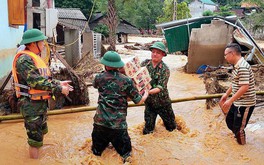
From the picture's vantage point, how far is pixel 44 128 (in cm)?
424

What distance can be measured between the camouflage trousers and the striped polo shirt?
1.10 metres

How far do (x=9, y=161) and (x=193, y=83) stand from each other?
8.49 meters

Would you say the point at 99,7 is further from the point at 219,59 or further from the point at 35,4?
the point at 219,59

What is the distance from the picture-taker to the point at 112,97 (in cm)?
371

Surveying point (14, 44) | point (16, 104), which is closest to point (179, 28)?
point (14, 44)

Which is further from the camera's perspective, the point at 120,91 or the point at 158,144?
the point at 158,144

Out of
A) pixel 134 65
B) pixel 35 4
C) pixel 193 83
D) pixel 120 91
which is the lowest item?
pixel 193 83

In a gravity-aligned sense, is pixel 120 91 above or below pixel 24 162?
above

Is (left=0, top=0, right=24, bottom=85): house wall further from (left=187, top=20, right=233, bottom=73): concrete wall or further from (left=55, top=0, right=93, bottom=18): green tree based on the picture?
(left=55, top=0, right=93, bottom=18): green tree

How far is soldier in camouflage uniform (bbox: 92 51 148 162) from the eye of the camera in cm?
368

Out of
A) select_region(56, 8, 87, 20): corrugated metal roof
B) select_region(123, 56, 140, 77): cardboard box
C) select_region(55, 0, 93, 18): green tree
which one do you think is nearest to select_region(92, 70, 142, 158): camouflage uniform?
select_region(123, 56, 140, 77): cardboard box

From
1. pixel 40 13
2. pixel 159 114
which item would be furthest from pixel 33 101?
pixel 40 13

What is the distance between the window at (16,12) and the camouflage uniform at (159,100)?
4693 millimetres

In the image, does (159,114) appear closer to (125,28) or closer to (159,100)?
(159,100)
